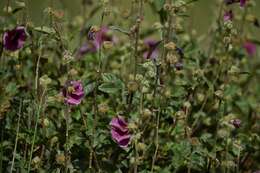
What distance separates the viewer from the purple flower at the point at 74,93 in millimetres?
1908

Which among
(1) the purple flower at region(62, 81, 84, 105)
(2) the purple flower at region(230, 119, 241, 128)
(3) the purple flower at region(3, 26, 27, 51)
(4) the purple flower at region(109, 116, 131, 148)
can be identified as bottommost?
(4) the purple flower at region(109, 116, 131, 148)

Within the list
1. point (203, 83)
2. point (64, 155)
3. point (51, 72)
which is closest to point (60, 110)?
point (51, 72)

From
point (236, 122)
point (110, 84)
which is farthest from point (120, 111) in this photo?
point (236, 122)

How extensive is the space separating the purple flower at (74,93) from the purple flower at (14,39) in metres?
0.28

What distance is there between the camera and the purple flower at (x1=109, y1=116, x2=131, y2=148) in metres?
1.93

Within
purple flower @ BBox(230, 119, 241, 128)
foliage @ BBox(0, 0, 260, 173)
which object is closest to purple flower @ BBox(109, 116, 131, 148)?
foliage @ BBox(0, 0, 260, 173)

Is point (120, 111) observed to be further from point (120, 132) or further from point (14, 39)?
point (14, 39)

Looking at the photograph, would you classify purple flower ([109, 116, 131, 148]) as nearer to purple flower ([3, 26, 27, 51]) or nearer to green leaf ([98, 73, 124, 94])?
green leaf ([98, 73, 124, 94])

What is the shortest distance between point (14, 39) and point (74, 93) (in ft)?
1.09

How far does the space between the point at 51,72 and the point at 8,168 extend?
0.46 metres

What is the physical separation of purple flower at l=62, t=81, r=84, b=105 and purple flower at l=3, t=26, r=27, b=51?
0.28 m

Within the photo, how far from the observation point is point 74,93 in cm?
196

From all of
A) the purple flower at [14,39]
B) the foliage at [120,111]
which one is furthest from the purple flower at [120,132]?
the purple flower at [14,39]

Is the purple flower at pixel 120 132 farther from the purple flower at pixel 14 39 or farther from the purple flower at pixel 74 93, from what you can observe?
the purple flower at pixel 14 39
